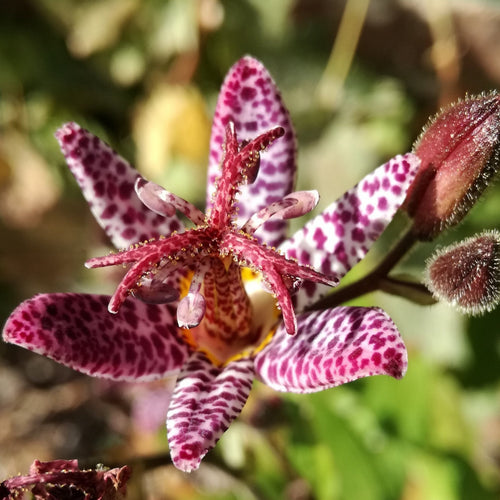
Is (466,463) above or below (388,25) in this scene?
below

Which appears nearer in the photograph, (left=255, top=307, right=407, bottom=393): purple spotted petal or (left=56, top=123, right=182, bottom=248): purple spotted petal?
(left=255, top=307, right=407, bottom=393): purple spotted petal

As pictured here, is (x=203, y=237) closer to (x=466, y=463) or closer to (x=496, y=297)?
(x=496, y=297)

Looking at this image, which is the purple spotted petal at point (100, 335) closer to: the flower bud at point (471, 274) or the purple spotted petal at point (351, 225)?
the purple spotted petal at point (351, 225)

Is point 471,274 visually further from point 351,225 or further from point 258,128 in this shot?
point 258,128

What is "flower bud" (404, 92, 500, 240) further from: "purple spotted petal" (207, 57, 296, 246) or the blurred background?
the blurred background

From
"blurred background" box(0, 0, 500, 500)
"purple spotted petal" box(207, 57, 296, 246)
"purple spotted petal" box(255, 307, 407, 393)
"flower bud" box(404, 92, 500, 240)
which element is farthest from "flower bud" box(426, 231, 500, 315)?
"blurred background" box(0, 0, 500, 500)

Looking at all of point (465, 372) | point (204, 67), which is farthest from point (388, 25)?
point (465, 372)
